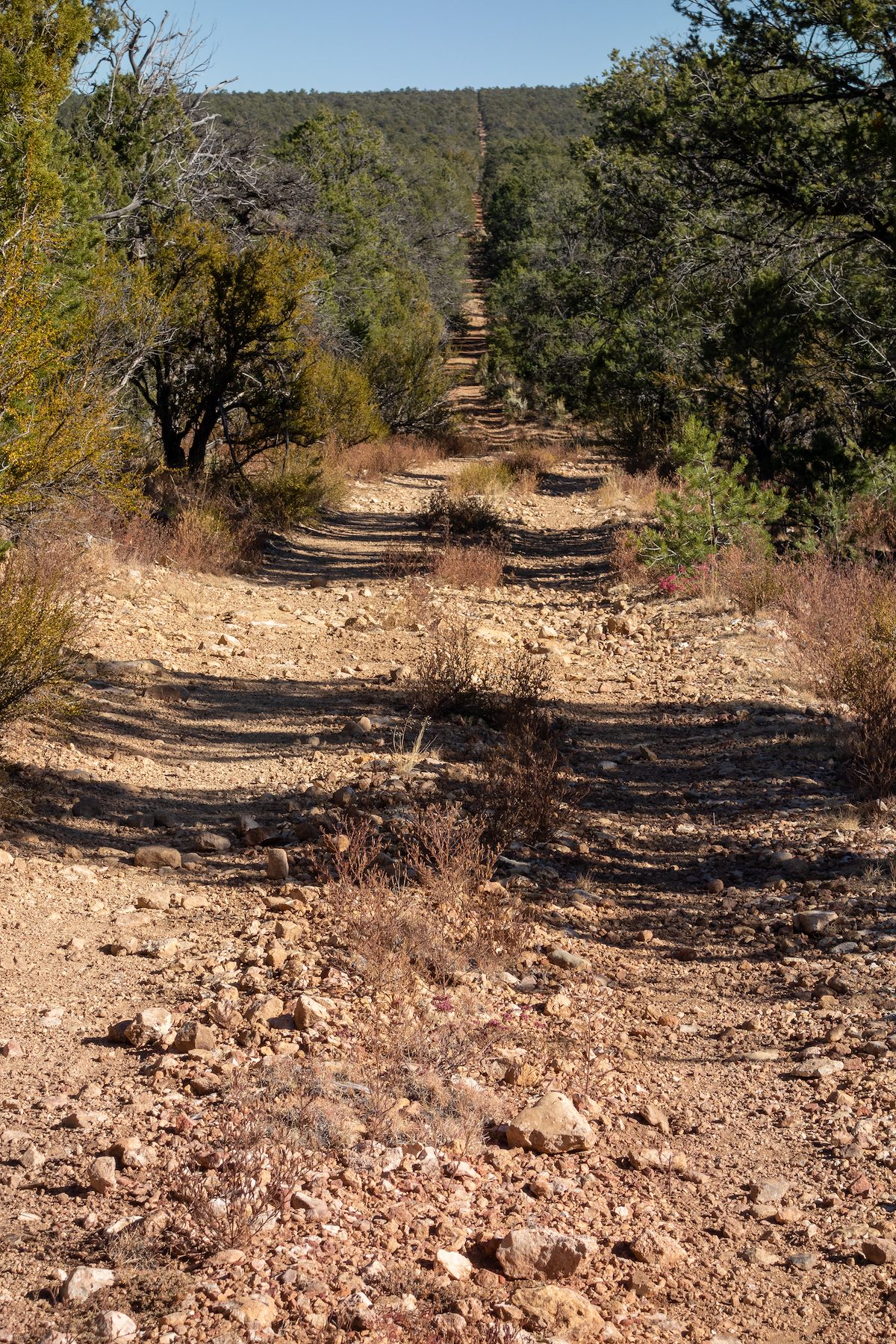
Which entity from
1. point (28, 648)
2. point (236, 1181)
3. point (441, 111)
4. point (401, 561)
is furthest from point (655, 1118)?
point (441, 111)

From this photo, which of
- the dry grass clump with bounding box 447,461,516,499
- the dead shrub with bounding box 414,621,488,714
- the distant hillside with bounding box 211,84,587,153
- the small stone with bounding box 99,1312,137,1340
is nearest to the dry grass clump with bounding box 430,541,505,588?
the dead shrub with bounding box 414,621,488,714

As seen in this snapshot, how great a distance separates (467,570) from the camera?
38.2 feet

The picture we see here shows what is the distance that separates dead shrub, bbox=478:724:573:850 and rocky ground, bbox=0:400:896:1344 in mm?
88

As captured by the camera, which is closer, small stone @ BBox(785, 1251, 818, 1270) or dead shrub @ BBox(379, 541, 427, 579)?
small stone @ BBox(785, 1251, 818, 1270)

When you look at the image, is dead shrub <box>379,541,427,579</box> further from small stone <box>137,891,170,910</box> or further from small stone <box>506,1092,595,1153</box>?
small stone <box>506,1092,595,1153</box>

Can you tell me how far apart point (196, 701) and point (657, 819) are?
10.5 ft

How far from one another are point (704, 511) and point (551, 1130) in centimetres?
835

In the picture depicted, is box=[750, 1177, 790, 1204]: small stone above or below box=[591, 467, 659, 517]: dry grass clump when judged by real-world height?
below

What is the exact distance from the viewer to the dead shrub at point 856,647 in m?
5.70

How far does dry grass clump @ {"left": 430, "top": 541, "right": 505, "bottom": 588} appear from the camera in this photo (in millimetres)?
11609

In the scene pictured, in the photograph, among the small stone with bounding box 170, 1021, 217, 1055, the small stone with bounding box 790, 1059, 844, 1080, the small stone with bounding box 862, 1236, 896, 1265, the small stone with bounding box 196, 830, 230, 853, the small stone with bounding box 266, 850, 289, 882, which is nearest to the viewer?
the small stone with bounding box 862, 1236, 896, 1265

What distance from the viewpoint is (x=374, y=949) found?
3.95 m

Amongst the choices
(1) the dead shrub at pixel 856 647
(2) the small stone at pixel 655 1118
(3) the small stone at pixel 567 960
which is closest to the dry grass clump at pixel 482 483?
(1) the dead shrub at pixel 856 647

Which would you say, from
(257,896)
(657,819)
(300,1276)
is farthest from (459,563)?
(300,1276)
